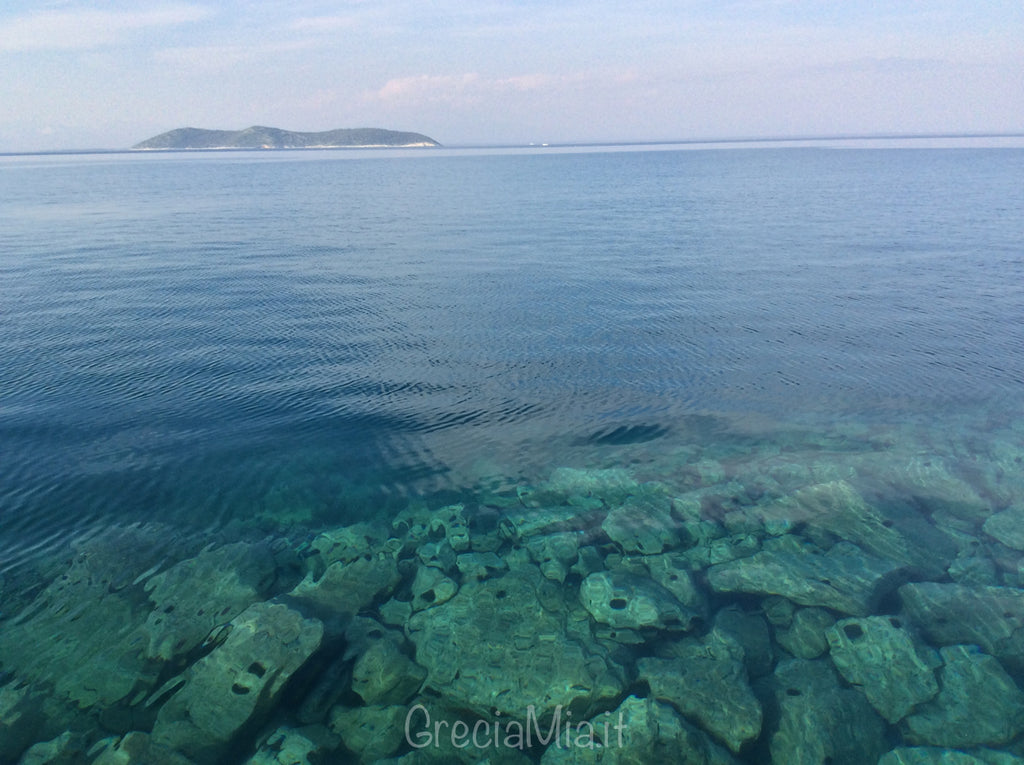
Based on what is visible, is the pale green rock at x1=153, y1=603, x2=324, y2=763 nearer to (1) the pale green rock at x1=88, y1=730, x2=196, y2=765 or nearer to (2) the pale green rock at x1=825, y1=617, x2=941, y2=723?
(1) the pale green rock at x1=88, y1=730, x2=196, y2=765

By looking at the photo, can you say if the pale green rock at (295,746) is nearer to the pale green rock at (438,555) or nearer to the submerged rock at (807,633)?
the pale green rock at (438,555)

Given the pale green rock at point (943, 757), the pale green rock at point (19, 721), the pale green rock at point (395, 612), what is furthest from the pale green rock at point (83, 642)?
the pale green rock at point (943, 757)

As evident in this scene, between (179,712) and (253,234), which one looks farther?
(253,234)

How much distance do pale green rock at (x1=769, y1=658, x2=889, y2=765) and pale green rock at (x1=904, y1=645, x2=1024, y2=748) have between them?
0.65 m

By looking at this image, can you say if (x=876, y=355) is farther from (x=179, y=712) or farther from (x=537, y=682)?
(x=179, y=712)

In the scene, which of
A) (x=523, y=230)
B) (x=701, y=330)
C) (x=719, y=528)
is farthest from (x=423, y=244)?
(x=719, y=528)

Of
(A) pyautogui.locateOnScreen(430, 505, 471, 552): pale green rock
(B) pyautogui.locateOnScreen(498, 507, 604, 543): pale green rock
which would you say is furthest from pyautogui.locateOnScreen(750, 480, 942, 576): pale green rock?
(A) pyautogui.locateOnScreen(430, 505, 471, 552): pale green rock

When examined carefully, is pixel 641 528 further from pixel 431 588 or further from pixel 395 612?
pixel 395 612

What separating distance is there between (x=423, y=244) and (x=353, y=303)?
1651cm

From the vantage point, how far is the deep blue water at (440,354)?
16.5m

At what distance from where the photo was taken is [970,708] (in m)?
9.96

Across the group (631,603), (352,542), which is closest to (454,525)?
(352,542)

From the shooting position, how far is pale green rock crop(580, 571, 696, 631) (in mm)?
11758

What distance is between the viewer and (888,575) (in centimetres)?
1284
